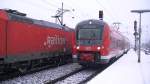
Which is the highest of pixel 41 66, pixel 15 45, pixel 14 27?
pixel 14 27

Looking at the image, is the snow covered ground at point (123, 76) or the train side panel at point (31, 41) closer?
the snow covered ground at point (123, 76)

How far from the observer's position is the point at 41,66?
1889 cm

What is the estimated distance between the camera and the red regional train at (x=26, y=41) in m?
12.5

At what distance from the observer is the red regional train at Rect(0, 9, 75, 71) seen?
12489mm

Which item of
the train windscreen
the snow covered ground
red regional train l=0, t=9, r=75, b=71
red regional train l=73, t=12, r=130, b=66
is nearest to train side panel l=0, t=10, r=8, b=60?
red regional train l=0, t=9, r=75, b=71

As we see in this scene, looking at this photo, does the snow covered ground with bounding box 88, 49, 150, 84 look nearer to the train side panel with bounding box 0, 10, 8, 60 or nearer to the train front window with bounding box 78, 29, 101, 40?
the train front window with bounding box 78, 29, 101, 40

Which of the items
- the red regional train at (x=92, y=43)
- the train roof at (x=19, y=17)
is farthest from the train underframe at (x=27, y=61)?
the red regional train at (x=92, y=43)

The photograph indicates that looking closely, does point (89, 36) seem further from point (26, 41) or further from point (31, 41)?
point (26, 41)

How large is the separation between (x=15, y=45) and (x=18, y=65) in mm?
1272

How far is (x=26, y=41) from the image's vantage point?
1457 cm

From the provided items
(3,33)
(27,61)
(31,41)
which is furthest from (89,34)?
(3,33)

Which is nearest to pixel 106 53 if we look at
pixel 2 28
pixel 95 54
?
pixel 95 54

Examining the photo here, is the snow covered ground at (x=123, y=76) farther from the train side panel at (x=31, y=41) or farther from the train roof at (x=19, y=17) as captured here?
the train roof at (x=19, y=17)

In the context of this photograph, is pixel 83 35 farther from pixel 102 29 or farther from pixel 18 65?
pixel 18 65
